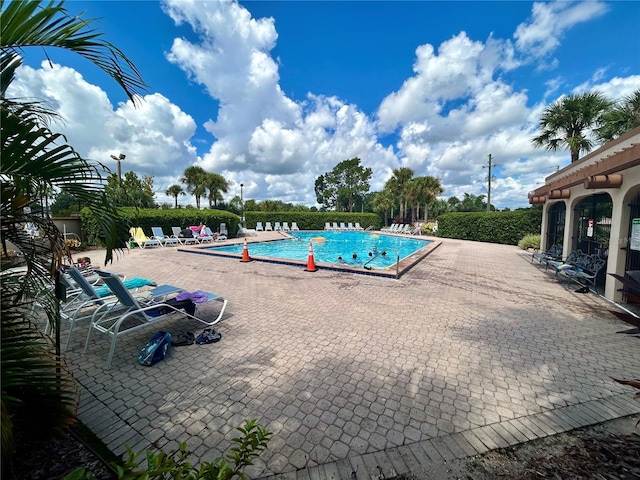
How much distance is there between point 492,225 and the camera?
1870 centimetres

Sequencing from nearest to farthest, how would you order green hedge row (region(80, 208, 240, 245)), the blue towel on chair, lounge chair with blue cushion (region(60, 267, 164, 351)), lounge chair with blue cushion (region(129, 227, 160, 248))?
lounge chair with blue cushion (region(60, 267, 164, 351)), the blue towel on chair, green hedge row (region(80, 208, 240, 245)), lounge chair with blue cushion (region(129, 227, 160, 248))

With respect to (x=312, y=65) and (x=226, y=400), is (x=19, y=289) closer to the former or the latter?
(x=226, y=400)

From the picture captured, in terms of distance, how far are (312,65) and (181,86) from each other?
6.56 m

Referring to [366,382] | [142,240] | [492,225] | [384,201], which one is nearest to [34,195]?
[366,382]

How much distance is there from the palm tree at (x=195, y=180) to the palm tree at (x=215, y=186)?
684mm

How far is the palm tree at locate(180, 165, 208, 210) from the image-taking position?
38.3 m

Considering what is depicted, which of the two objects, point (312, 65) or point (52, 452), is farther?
point (312, 65)

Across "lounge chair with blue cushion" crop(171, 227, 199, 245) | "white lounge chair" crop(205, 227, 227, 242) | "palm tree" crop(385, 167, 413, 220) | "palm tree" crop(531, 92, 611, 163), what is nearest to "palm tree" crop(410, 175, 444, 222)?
"palm tree" crop(385, 167, 413, 220)

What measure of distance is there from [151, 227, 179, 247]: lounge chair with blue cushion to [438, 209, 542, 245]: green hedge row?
2076cm

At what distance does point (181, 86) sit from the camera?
1252 cm

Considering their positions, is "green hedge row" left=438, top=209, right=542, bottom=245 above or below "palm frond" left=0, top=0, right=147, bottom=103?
below

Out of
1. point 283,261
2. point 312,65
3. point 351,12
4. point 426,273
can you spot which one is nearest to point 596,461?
point 426,273

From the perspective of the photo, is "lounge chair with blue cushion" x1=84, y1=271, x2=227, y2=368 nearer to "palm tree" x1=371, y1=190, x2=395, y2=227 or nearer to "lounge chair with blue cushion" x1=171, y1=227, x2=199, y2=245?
"lounge chair with blue cushion" x1=171, y1=227, x2=199, y2=245

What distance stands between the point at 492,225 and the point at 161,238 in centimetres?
2154
